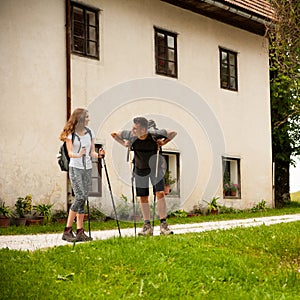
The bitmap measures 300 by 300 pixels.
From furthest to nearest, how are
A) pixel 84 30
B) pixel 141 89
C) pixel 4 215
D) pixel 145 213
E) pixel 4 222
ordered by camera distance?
pixel 141 89
pixel 84 30
pixel 4 215
pixel 4 222
pixel 145 213

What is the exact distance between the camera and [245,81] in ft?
74.1

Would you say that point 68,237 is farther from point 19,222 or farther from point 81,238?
point 19,222

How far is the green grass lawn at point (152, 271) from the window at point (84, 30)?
27.8 feet

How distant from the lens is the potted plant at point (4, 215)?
45.6 feet

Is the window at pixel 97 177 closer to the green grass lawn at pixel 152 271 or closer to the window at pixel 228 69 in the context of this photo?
the window at pixel 228 69

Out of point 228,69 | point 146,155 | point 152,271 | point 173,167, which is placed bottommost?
point 152,271

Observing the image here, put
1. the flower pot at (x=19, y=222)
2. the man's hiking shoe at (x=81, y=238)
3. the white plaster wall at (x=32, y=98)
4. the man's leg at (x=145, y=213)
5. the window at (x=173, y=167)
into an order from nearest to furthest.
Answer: the man's hiking shoe at (x=81, y=238) → the man's leg at (x=145, y=213) → the flower pot at (x=19, y=222) → the white plaster wall at (x=32, y=98) → the window at (x=173, y=167)

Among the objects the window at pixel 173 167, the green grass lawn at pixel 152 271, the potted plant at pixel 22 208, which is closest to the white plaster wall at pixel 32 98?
the potted plant at pixel 22 208

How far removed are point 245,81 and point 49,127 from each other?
9.26 m

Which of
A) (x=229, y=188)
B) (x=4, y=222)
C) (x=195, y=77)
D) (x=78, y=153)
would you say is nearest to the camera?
(x=78, y=153)

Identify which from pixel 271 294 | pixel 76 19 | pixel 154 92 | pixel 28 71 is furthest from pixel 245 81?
pixel 271 294

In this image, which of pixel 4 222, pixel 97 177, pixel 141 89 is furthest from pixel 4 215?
pixel 141 89

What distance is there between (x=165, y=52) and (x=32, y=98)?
539 cm

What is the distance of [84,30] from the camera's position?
16.6 metres
